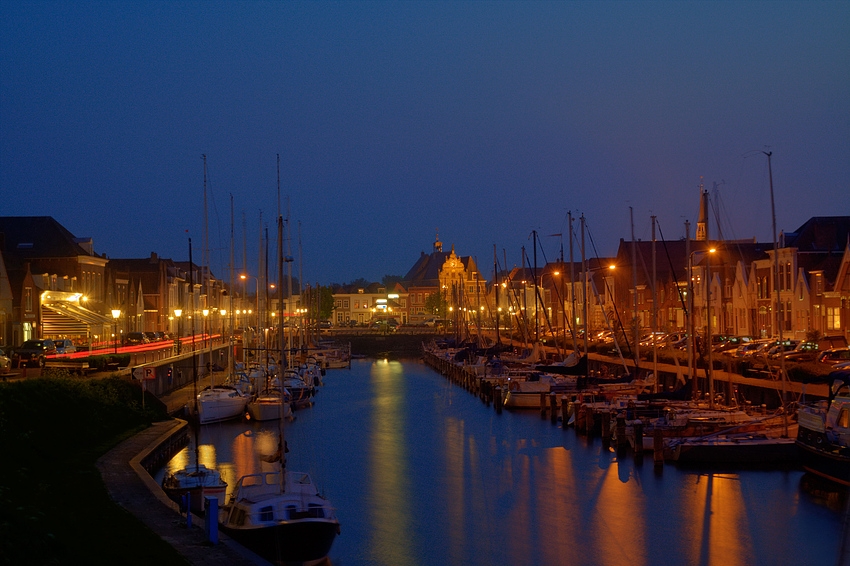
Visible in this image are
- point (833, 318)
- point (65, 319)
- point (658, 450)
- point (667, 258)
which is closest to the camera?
point (658, 450)

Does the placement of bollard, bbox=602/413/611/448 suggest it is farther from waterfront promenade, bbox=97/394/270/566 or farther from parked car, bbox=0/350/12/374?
parked car, bbox=0/350/12/374

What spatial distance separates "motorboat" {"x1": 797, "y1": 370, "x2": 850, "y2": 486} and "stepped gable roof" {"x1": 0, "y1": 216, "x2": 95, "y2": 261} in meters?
56.1

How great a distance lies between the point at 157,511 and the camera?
73.8 ft

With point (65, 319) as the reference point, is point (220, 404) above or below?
below

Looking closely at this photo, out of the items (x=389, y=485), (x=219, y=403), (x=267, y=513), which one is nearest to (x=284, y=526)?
(x=267, y=513)

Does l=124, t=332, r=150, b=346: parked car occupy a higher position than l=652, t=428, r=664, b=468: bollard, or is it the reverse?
l=124, t=332, r=150, b=346: parked car

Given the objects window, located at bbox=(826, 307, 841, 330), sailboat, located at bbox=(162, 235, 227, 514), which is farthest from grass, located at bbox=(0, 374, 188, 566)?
window, located at bbox=(826, 307, 841, 330)

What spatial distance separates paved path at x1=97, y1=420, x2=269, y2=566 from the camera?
18.5 m

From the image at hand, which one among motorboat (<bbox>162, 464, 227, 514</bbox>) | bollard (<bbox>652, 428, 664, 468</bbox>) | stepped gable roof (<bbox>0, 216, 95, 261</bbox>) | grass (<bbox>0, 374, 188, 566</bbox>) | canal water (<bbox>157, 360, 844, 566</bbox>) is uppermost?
stepped gable roof (<bbox>0, 216, 95, 261</bbox>)

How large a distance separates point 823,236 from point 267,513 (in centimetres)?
6088

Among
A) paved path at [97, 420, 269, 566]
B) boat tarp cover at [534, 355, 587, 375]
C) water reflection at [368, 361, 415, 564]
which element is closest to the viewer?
paved path at [97, 420, 269, 566]

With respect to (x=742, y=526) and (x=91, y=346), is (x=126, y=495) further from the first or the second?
(x=91, y=346)

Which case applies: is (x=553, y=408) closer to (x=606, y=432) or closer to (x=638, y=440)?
(x=606, y=432)

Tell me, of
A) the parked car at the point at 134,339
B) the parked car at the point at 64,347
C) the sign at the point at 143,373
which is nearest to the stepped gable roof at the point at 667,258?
the parked car at the point at 134,339
